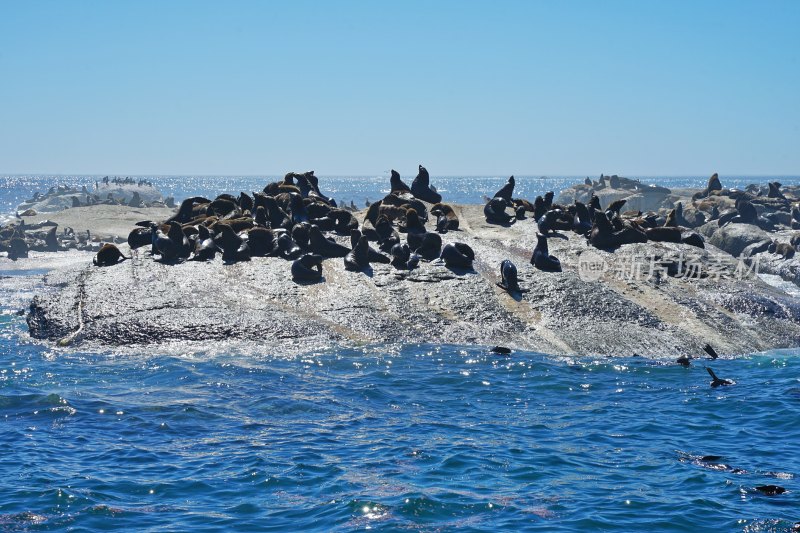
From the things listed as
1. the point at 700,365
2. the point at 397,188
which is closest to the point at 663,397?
the point at 700,365

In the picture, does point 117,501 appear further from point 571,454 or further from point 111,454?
point 571,454

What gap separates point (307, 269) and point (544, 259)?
4647 millimetres

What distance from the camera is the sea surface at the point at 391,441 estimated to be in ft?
28.1

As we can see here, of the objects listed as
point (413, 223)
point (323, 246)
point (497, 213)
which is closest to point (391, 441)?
point (323, 246)

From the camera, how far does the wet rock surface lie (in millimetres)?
15477

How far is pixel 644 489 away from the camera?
9.22m

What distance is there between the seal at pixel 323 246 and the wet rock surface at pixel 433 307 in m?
0.21

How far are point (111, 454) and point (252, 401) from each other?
2.61 metres

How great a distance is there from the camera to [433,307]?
16.2m

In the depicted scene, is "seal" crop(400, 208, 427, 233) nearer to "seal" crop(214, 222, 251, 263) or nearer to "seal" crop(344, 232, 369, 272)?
"seal" crop(344, 232, 369, 272)

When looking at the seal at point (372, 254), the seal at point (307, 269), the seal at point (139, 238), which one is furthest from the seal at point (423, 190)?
the seal at point (139, 238)

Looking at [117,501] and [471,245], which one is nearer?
[117,501]

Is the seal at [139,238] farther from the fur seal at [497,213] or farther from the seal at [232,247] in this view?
the fur seal at [497,213]

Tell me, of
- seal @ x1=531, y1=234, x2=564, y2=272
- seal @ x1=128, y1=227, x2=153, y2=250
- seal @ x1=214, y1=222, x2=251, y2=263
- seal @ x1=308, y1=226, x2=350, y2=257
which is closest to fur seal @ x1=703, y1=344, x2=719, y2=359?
seal @ x1=531, y1=234, x2=564, y2=272
